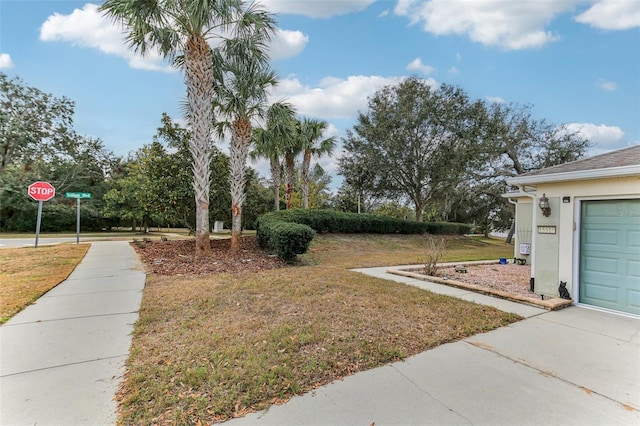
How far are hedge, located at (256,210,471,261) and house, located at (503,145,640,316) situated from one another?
17.4 ft

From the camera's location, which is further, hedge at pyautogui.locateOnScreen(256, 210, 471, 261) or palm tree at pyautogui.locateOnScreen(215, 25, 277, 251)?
palm tree at pyautogui.locateOnScreen(215, 25, 277, 251)

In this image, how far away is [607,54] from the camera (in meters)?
6.55

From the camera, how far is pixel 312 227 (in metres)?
13.9

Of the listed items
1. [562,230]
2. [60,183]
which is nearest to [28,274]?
[562,230]

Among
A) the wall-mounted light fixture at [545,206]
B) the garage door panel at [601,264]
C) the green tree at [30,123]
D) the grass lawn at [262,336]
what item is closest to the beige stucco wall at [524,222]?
the wall-mounted light fixture at [545,206]

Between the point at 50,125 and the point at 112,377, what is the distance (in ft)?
90.3

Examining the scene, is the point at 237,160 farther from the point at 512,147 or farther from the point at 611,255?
the point at 512,147

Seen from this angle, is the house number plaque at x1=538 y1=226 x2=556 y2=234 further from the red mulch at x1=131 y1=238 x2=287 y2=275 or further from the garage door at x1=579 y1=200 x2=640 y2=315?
the red mulch at x1=131 y1=238 x2=287 y2=275

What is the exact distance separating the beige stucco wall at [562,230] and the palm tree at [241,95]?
26.2 ft

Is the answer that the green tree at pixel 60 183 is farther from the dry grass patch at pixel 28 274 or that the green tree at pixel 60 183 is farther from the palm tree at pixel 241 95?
the palm tree at pixel 241 95

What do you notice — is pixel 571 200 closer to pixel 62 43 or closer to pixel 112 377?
pixel 112 377

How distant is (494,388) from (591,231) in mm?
4148

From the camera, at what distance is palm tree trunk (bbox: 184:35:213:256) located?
806 cm

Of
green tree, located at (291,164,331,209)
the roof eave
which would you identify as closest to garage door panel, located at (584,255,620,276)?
the roof eave
